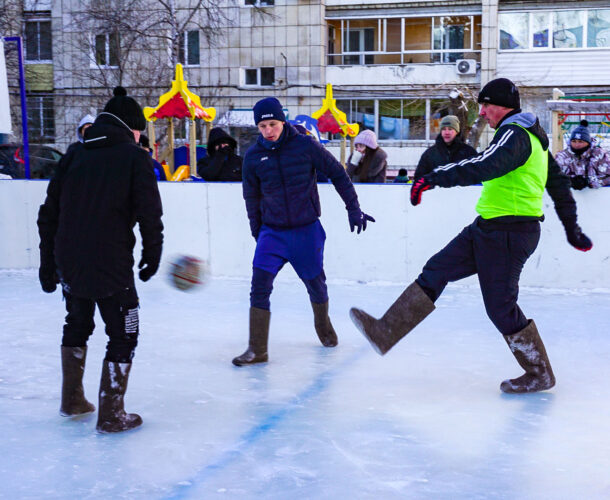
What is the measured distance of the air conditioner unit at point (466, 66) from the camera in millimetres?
21031

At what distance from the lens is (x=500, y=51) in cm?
2106

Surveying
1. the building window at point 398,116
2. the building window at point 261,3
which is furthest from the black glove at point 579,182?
the building window at point 261,3

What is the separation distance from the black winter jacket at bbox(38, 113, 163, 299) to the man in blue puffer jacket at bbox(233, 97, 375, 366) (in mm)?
1190

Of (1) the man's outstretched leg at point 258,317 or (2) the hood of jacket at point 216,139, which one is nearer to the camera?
(1) the man's outstretched leg at point 258,317

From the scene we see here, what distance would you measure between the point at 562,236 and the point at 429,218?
1031mm

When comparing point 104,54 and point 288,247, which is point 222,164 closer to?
point 288,247

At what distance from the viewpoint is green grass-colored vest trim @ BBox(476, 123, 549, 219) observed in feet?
11.0

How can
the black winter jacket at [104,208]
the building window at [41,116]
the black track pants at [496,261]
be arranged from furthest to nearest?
the building window at [41,116]
the black track pants at [496,261]
the black winter jacket at [104,208]

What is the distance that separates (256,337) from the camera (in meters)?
4.20

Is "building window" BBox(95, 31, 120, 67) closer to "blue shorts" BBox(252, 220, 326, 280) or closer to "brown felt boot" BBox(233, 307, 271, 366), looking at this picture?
"blue shorts" BBox(252, 220, 326, 280)

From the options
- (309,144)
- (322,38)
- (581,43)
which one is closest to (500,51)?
(581,43)

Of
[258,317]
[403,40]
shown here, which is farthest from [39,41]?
[258,317]

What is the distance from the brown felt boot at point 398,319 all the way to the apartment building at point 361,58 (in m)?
17.3

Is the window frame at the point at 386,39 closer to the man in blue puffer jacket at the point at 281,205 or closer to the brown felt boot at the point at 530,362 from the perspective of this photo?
the man in blue puffer jacket at the point at 281,205
